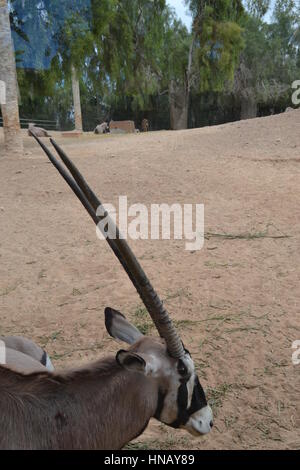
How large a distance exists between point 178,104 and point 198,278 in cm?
2493

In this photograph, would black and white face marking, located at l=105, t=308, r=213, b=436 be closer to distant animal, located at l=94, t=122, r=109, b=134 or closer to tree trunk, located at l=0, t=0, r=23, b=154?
tree trunk, located at l=0, t=0, r=23, b=154

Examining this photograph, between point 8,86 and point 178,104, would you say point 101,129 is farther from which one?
point 8,86

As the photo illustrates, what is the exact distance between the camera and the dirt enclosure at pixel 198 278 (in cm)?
279

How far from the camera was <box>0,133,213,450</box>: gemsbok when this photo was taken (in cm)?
179

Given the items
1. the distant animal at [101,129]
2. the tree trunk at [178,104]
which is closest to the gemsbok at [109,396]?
the distant animal at [101,129]

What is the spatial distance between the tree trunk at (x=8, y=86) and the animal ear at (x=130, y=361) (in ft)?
28.6

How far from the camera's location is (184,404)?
77.8 inches

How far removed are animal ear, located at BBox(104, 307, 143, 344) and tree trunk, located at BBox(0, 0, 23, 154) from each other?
8325mm

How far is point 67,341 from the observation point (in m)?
3.48
